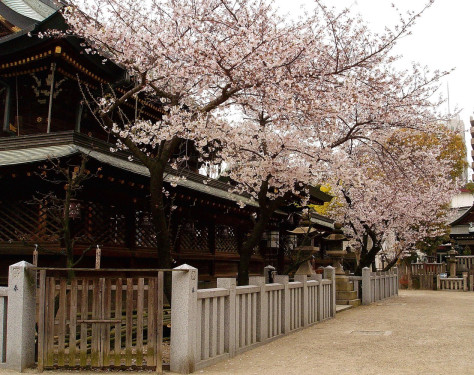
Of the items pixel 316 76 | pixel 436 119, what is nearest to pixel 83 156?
pixel 316 76

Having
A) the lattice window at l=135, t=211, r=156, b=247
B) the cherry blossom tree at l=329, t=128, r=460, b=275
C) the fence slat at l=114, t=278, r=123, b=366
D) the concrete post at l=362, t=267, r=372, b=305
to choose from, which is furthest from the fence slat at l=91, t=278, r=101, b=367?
the concrete post at l=362, t=267, r=372, b=305

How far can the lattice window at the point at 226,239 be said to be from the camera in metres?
17.7

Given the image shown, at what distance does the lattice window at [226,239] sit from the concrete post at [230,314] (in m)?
8.92

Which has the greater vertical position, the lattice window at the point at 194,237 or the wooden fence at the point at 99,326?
the lattice window at the point at 194,237

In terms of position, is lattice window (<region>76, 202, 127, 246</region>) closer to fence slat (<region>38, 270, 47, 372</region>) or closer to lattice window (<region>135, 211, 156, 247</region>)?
lattice window (<region>135, 211, 156, 247</region>)

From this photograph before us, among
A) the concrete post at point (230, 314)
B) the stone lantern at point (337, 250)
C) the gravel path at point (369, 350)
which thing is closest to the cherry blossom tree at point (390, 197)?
the stone lantern at point (337, 250)


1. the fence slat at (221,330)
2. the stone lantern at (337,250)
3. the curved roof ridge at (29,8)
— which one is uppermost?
the curved roof ridge at (29,8)

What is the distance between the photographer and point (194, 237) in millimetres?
15930

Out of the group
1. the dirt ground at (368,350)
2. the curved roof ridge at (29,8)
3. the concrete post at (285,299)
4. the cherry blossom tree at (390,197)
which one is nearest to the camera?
the dirt ground at (368,350)

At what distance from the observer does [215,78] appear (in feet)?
35.4

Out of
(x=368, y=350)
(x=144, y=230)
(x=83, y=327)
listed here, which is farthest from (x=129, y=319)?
(x=144, y=230)

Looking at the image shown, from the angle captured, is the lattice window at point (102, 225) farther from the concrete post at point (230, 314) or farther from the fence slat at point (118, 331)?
the fence slat at point (118, 331)

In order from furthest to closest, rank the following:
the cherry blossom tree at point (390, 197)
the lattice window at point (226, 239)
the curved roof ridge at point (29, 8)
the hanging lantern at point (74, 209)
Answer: the cherry blossom tree at point (390, 197)
the lattice window at point (226, 239)
the curved roof ridge at point (29, 8)
the hanging lantern at point (74, 209)

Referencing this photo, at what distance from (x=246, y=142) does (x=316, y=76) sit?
3782 mm
